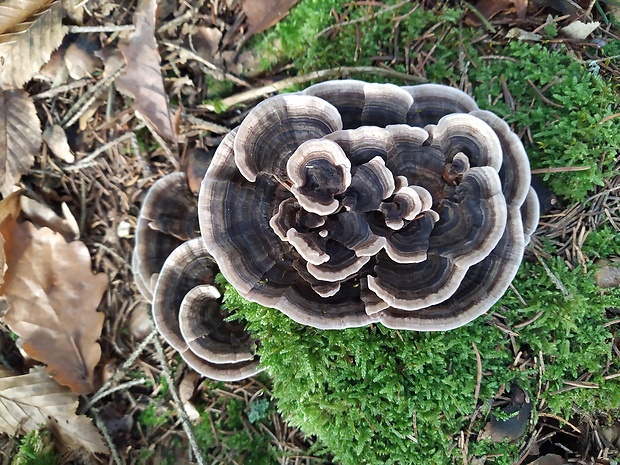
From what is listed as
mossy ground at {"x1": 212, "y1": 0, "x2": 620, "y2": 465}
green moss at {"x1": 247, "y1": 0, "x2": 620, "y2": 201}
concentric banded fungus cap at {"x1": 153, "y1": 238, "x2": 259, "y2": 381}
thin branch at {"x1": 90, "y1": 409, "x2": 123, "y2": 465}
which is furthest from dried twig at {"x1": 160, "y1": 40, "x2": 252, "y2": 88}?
thin branch at {"x1": 90, "y1": 409, "x2": 123, "y2": 465}

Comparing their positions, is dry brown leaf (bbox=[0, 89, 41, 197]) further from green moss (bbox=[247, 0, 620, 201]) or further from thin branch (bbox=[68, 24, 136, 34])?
green moss (bbox=[247, 0, 620, 201])

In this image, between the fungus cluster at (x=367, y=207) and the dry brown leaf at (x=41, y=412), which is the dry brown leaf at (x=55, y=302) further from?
the fungus cluster at (x=367, y=207)

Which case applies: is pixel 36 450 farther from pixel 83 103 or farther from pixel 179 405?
pixel 83 103

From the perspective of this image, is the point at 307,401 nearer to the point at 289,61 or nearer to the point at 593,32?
the point at 289,61

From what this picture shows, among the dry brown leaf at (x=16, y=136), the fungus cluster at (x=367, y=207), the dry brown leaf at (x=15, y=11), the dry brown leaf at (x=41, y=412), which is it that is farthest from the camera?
the dry brown leaf at (x=16, y=136)

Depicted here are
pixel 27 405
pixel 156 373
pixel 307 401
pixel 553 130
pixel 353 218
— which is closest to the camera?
pixel 353 218

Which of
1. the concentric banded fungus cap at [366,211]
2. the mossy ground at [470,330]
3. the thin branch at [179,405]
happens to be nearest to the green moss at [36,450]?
the thin branch at [179,405]

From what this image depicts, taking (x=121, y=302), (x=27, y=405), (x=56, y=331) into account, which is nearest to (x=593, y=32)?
(x=121, y=302)
